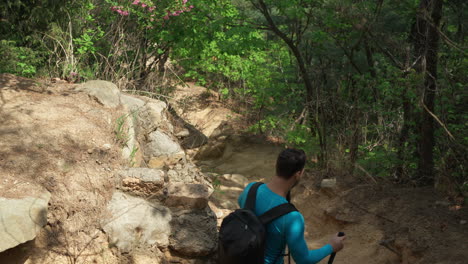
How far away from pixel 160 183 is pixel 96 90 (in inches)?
97.5

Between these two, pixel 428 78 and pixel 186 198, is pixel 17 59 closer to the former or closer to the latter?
pixel 186 198

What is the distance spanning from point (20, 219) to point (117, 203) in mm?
1267

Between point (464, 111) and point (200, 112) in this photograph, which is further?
point (200, 112)

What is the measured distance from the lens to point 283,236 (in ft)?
8.25

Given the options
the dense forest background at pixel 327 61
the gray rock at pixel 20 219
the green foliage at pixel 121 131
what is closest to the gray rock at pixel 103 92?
the green foliage at pixel 121 131

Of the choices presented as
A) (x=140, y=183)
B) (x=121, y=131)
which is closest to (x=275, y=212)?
(x=140, y=183)

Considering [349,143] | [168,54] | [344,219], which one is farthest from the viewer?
[168,54]

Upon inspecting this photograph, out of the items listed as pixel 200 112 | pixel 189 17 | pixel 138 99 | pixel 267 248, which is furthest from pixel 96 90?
pixel 200 112

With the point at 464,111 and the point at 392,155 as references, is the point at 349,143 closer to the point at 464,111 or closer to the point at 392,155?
the point at 392,155

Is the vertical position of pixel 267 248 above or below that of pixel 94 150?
above

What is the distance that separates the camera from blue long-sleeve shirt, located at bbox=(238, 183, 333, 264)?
2443mm

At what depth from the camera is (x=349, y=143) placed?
8.02 meters

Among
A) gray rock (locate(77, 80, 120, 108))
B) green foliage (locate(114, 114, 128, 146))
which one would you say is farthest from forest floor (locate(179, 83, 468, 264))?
gray rock (locate(77, 80, 120, 108))

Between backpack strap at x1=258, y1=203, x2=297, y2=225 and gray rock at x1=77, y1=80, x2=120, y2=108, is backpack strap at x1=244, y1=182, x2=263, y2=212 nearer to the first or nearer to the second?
backpack strap at x1=258, y1=203, x2=297, y2=225
